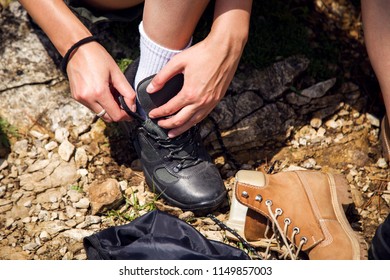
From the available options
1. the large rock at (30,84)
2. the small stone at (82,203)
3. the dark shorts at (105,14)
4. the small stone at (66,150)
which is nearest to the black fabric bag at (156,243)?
the small stone at (82,203)

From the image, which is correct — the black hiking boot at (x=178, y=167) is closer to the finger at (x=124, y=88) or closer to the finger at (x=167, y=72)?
the finger at (x=124, y=88)

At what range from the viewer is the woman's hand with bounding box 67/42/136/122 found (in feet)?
8.42

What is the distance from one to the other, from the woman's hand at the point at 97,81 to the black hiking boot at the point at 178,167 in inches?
5.8

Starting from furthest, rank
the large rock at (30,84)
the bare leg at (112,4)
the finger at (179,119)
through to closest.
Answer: the large rock at (30,84), the bare leg at (112,4), the finger at (179,119)

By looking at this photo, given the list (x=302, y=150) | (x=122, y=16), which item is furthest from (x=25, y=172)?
(x=302, y=150)

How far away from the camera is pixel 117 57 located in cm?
341

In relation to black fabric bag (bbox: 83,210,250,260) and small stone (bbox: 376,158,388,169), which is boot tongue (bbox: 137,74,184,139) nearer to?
black fabric bag (bbox: 83,210,250,260)

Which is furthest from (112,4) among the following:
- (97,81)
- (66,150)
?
(66,150)

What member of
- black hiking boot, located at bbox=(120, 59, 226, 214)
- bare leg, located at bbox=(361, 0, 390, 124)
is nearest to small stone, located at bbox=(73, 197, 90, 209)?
black hiking boot, located at bbox=(120, 59, 226, 214)

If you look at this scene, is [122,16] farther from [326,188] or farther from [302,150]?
[326,188]

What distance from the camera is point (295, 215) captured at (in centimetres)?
263

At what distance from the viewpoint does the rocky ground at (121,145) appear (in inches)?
113

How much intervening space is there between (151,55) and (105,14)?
68 cm

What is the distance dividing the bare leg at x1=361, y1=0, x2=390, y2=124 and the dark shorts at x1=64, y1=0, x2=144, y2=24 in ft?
4.35
